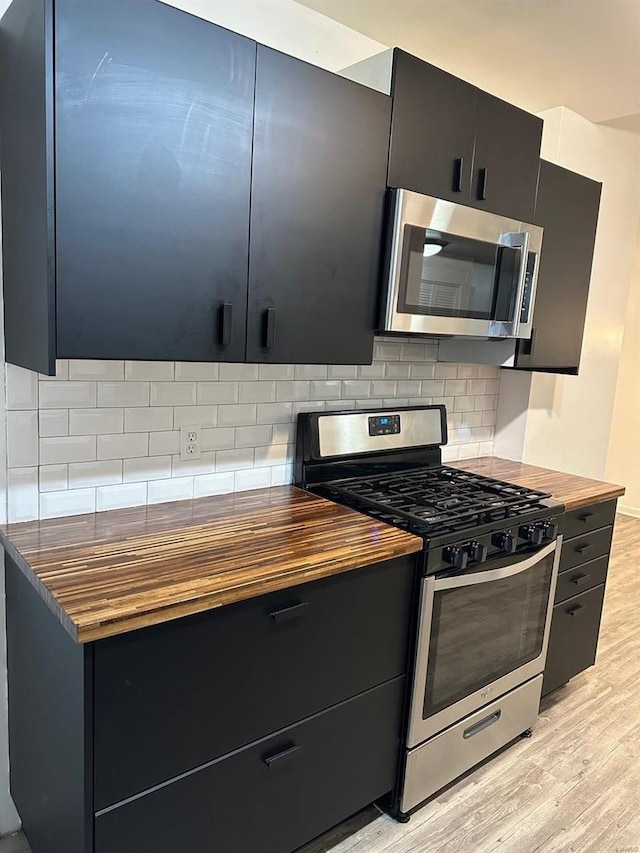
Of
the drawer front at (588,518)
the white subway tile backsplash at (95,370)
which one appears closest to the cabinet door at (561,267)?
the drawer front at (588,518)

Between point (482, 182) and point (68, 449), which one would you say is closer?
point (68, 449)

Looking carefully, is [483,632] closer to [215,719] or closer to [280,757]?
[280,757]

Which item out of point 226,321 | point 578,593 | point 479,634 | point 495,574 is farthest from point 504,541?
point 226,321

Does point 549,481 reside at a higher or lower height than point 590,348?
lower

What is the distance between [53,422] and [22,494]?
0.71ft

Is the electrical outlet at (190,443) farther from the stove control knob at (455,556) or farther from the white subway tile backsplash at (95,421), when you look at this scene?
the stove control knob at (455,556)

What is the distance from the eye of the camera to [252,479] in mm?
2158

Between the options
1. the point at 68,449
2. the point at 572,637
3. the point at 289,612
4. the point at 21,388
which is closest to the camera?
the point at 289,612

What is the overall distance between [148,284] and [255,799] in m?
1.32

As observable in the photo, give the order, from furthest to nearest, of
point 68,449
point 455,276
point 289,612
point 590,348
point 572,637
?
point 590,348, point 572,637, point 455,276, point 68,449, point 289,612

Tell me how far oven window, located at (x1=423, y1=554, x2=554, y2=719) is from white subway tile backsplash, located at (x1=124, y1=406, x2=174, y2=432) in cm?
99

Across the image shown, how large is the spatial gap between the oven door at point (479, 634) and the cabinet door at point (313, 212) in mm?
816

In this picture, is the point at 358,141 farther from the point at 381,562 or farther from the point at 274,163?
the point at 381,562

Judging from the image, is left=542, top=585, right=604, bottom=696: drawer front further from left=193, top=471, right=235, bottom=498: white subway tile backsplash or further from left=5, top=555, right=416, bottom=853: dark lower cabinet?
left=193, top=471, right=235, bottom=498: white subway tile backsplash
